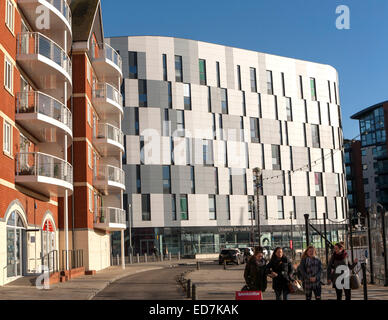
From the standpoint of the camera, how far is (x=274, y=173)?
247 ft

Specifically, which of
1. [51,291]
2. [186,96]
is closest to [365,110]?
Result: [186,96]

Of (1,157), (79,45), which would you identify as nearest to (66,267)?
(1,157)

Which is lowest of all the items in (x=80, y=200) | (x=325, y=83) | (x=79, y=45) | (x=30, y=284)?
(x=30, y=284)

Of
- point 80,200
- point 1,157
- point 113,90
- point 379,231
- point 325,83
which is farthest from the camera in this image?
point 325,83

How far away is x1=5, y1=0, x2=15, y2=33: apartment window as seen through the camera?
23.6m

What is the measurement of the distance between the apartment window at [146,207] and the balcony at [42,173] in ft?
123

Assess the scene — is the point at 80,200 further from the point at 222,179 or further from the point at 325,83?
the point at 325,83

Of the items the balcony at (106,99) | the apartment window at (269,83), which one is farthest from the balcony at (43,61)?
the apartment window at (269,83)

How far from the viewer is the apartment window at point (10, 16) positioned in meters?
23.6

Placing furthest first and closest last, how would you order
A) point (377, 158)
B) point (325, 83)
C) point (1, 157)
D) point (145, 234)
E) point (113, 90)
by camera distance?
1. point (377, 158)
2. point (325, 83)
3. point (145, 234)
4. point (113, 90)
5. point (1, 157)

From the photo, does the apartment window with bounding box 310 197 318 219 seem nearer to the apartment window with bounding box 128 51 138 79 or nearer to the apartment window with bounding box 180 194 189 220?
the apartment window with bounding box 180 194 189 220

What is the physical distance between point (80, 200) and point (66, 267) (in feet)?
18.9

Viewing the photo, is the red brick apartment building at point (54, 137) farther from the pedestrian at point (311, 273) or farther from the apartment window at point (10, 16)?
the pedestrian at point (311, 273)

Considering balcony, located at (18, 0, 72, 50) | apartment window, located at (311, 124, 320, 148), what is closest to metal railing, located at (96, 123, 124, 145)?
balcony, located at (18, 0, 72, 50)
